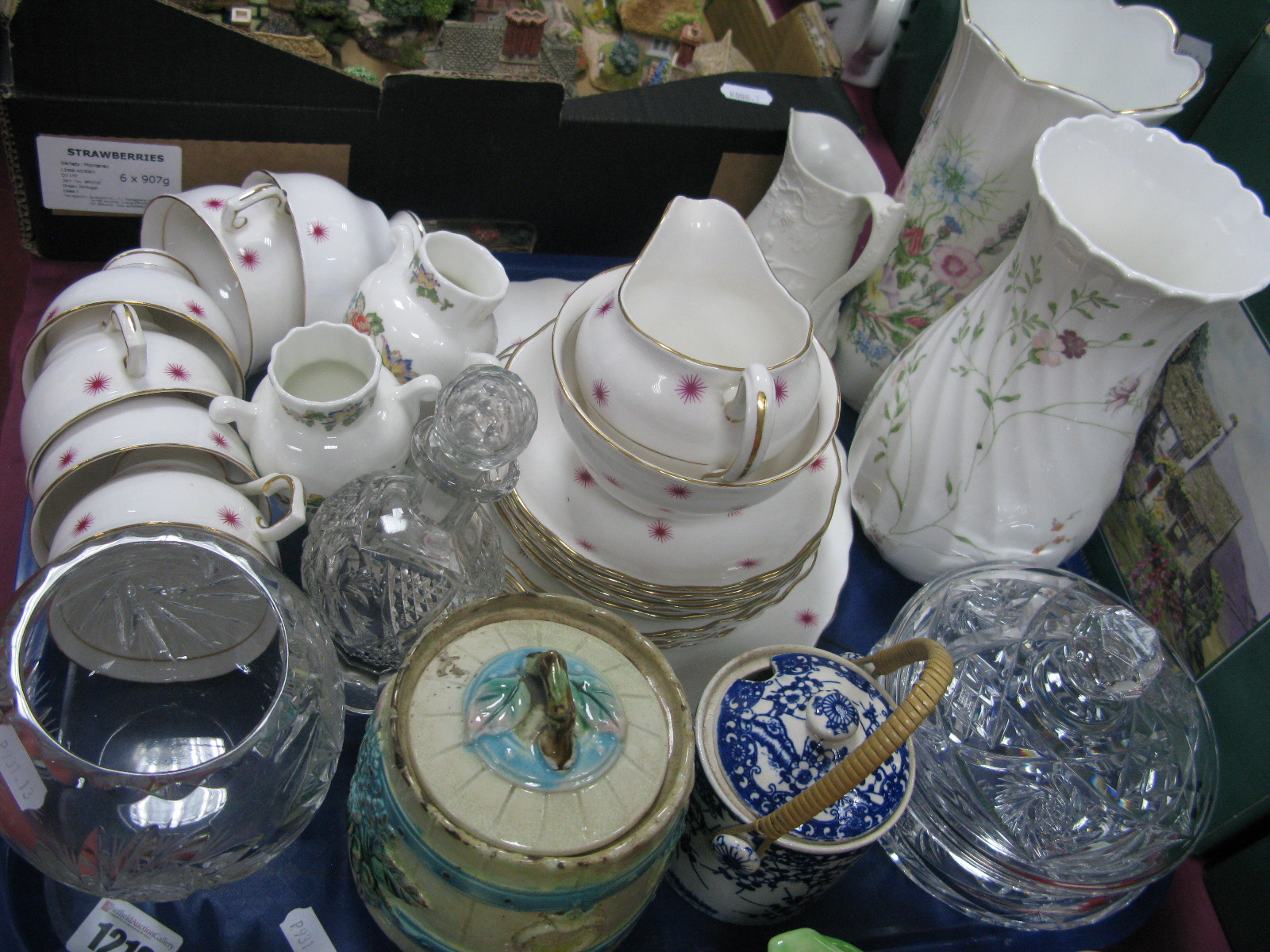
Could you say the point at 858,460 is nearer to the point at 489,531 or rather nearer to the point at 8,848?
the point at 489,531

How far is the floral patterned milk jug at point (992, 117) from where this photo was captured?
0.72 m

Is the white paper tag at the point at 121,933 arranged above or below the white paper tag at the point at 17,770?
below

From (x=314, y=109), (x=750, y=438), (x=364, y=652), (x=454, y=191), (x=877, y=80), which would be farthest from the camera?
(x=877, y=80)

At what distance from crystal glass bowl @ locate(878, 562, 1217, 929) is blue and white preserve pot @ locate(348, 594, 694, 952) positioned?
258 millimetres

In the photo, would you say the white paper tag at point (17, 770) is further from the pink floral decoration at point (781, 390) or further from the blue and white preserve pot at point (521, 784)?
the pink floral decoration at point (781, 390)

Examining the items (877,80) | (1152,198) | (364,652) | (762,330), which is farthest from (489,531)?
(877,80)

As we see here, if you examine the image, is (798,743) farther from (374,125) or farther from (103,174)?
(103,174)

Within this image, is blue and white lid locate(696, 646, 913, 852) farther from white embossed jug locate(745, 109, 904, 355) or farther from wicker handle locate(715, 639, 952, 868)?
white embossed jug locate(745, 109, 904, 355)

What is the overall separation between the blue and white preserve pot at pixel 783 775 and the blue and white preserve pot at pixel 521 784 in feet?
0.27

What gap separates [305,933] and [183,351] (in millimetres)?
411

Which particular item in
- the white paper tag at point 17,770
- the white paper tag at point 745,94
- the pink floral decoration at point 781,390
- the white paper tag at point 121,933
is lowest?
the white paper tag at point 121,933

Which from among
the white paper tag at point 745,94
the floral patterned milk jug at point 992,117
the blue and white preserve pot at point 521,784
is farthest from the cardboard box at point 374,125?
the blue and white preserve pot at point 521,784

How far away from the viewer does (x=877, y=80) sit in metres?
1.35

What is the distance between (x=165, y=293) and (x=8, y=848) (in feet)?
1.27
